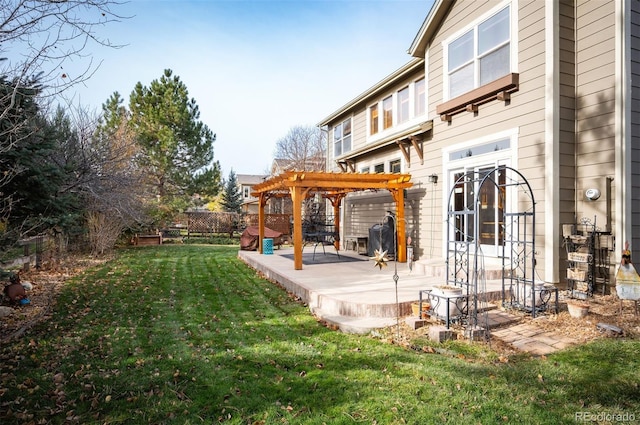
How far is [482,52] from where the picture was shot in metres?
7.29

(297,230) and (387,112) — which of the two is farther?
(387,112)

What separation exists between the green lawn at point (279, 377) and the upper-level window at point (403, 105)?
724cm

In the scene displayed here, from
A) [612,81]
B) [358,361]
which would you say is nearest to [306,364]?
[358,361]

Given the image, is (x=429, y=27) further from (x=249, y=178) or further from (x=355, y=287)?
(x=249, y=178)

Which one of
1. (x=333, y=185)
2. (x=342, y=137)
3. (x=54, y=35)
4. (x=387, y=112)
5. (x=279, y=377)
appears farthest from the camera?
(x=342, y=137)

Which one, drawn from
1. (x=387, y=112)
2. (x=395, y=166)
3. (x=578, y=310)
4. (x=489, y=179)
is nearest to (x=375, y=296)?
(x=578, y=310)

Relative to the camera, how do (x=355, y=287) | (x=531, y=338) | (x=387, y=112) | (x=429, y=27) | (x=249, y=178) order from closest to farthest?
(x=531, y=338), (x=355, y=287), (x=429, y=27), (x=387, y=112), (x=249, y=178)

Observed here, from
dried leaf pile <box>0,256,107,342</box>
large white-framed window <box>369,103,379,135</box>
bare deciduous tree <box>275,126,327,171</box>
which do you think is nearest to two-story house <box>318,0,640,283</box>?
large white-framed window <box>369,103,379,135</box>

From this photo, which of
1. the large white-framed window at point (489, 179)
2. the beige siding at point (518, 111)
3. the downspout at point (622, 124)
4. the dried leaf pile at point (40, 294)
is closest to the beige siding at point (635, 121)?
the downspout at point (622, 124)

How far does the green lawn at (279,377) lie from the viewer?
2.72 meters

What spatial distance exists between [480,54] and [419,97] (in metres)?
2.55

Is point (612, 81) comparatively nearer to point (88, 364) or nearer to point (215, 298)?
point (215, 298)

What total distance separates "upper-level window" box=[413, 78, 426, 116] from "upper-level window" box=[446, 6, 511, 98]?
1511 millimetres

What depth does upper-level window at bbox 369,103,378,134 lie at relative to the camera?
1199 centimetres
